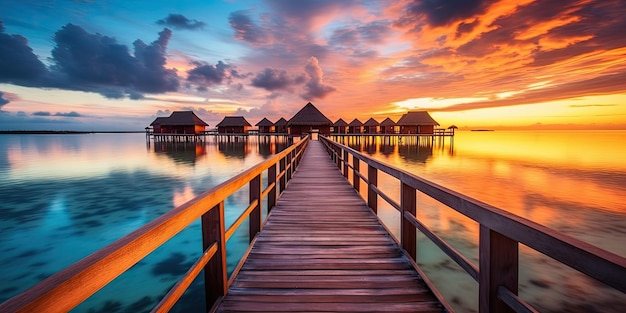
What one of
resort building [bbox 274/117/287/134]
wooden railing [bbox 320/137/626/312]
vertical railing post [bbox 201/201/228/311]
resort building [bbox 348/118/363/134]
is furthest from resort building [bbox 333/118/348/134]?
wooden railing [bbox 320/137/626/312]

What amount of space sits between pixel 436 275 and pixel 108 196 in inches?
520

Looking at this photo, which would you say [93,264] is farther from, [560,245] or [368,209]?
[368,209]

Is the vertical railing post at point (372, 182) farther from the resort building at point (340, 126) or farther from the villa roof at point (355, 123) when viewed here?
the villa roof at point (355, 123)

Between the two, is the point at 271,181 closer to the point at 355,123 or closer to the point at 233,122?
the point at 233,122

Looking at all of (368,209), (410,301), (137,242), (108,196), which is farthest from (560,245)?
(108,196)

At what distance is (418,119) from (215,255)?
56859mm

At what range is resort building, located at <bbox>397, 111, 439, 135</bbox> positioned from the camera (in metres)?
53.8

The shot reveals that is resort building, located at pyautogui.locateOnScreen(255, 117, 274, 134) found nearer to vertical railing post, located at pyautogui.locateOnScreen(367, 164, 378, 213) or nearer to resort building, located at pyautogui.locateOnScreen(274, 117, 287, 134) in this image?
resort building, located at pyautogui.locateOnScreen(274, 117, 287, 134)

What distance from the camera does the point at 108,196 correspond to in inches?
491

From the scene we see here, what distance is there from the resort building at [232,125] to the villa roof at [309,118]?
2131cm

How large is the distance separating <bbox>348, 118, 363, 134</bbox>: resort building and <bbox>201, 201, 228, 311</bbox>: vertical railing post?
205ft

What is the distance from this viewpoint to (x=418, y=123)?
53719mm

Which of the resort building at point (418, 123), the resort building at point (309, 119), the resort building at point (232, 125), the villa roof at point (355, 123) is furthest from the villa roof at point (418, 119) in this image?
the resort building at point (232, 125)

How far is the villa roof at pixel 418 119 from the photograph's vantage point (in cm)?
5369
